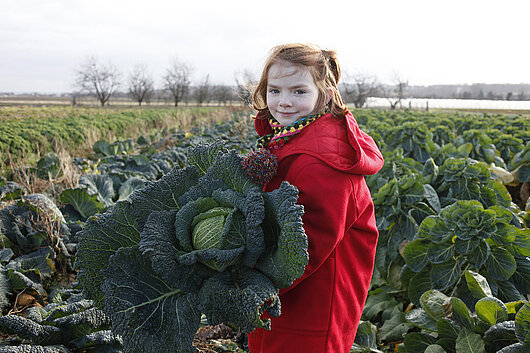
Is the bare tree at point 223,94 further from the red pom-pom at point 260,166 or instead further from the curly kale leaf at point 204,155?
the red pom-pom at point 260,166

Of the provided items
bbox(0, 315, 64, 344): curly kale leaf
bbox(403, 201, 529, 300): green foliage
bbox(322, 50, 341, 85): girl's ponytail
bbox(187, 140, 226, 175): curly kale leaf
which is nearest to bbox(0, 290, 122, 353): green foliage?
bbox(0, 315, 64, 344): curly kale leaf

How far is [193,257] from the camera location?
1.31 metres

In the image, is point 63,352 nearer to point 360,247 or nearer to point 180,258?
point 180,258

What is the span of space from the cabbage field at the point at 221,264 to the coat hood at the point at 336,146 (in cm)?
20

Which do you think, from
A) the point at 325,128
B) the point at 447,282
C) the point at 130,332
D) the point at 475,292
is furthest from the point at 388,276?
the point at 130,332

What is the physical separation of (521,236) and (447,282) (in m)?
0.59

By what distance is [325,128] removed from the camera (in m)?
1.48

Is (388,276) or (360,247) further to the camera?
(388,276)

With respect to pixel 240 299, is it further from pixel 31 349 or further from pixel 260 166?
pixel 31 349

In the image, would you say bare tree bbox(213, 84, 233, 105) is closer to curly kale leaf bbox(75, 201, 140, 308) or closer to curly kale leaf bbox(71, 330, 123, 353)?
curly kale leaf bbox(71, 330, 123, 353)

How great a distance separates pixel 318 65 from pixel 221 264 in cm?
86

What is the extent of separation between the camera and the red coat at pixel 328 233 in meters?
1.36

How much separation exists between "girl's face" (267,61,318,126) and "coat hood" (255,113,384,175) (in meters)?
0.08

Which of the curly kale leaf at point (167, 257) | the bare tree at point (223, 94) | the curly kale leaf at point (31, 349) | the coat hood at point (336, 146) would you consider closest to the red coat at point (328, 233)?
the coat hood at point (336, 146)
